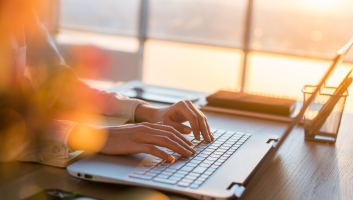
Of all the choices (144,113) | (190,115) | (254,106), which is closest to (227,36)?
(254,106)

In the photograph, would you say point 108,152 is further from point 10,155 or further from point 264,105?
point 264,105

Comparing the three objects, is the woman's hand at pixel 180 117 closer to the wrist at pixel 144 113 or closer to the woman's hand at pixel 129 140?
the wrist at pixel 144 113

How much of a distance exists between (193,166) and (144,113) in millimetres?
428

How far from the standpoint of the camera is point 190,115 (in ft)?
3.20

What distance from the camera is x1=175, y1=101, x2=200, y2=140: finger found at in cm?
94

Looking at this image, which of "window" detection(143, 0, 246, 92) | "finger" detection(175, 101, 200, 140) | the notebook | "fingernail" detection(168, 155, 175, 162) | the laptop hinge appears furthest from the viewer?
"window" detection(143, 0, 246, 92)

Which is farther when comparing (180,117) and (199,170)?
(180,117)

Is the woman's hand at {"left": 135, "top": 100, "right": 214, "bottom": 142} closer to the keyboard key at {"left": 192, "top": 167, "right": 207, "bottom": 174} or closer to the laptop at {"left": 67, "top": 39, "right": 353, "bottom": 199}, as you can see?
the laptop at {"left": 67, "top": 39, "right": 353, "bottom": 199}

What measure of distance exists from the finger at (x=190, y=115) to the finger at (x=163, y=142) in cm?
15

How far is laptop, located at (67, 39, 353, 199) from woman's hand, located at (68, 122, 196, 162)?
0.7 inches

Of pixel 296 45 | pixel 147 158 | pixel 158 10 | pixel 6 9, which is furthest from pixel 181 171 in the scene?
pixel 158 10

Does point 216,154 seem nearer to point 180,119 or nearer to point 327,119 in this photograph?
point 180,119

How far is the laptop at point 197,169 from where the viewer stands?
0.64 m

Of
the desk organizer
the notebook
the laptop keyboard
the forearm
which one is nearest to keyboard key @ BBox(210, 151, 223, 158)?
the laptop keyboard
